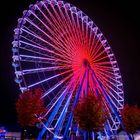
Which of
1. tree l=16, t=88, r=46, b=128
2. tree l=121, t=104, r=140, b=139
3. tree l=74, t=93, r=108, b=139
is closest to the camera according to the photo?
tree l=16, t=88, r=46, b=128

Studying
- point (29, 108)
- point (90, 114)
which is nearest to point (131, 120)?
point (90, 114)

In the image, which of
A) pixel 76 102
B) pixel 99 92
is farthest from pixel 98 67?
pixel 76 102

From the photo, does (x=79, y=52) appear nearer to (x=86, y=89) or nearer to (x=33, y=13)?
(x=86, y=89)

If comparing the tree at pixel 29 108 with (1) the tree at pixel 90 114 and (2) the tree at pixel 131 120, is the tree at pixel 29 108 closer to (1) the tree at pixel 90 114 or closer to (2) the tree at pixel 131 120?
(1) the tree at pixel 90 114

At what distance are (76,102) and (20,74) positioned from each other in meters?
5.60

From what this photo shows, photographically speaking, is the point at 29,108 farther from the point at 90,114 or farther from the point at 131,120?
the point at 131,120

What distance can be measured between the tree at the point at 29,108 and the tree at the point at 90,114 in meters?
3.12

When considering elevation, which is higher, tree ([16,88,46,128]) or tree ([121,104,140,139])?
tree ([16,88,46,128])

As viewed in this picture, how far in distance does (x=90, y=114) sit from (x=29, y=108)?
4.98m

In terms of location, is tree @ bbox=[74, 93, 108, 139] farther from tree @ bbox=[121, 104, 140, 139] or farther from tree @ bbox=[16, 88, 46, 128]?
tree @ bbox=[121, 104, 140, 139]

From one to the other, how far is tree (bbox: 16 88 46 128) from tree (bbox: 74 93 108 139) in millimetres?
3118

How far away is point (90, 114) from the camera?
2666 centimetres

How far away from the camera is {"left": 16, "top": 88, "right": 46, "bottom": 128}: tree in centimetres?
2513

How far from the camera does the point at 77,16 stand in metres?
32.5
